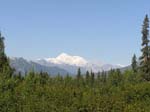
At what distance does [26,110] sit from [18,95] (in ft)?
12.4

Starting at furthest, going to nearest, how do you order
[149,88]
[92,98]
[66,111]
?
[149,88], [92,98], [66,111]

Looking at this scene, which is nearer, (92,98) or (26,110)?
(26,110)

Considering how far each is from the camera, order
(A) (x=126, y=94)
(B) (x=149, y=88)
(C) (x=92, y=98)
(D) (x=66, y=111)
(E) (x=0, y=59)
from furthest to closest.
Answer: (E) (x=0, y=59), (B) (x=149, y=88), (A) (x=126, y=94), (C) (x=92, y=98), (D) (x=66, y=111)

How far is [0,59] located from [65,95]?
4503 centimetres

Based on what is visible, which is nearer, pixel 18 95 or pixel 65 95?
pixel 18 95

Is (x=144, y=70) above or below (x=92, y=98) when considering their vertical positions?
above

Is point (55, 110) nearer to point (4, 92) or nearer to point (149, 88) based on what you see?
point (4, 92)

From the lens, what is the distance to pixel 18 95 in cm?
4231

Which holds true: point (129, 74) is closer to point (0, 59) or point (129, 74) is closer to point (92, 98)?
point (0, 59)


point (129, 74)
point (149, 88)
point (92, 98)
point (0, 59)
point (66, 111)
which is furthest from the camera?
point (129, 74)

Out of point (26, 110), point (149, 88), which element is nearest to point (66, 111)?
point (26, 110)

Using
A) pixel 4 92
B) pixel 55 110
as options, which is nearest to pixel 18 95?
pixel 4 92

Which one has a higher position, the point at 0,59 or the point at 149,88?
the point at 0,59

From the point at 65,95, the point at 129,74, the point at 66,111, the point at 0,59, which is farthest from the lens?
the point at 129,74
